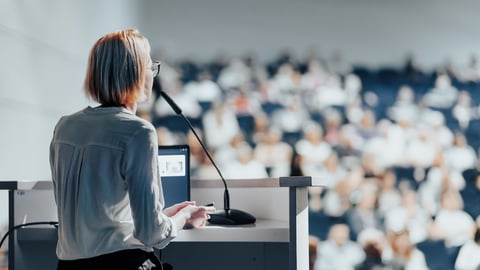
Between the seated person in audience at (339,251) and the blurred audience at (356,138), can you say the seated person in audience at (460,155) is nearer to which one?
the blurred audience at (356,138)

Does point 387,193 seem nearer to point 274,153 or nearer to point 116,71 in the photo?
point 274,153

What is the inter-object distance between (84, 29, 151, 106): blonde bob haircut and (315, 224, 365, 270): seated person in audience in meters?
2.90

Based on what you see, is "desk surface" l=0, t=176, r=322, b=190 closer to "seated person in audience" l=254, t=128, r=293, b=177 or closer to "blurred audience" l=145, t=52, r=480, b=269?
"blurred audience" l=145, t=52, r=480, b=269

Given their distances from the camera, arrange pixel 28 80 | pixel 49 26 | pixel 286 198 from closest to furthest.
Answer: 1. pixel 286 198
2. pixel 28 80
3. pixel 49 26

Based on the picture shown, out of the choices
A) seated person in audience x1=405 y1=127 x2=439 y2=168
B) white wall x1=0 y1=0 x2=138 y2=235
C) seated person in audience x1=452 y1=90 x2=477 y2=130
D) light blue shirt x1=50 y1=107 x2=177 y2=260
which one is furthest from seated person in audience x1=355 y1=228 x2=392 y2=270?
light blue shirt x1=50 y1=107 x2=177 y2=260

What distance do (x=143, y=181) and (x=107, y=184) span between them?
0.07m

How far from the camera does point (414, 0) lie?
431 centimetres

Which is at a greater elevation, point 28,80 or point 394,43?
point 394,43

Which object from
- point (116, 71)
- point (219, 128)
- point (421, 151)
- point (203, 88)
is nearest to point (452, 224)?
point (421, 151)

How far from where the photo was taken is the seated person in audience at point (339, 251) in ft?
13.5

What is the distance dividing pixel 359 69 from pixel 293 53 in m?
0.41

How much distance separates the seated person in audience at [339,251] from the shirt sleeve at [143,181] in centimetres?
290

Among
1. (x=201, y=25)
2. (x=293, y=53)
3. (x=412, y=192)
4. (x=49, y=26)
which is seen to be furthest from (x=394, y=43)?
(x=49, y=26)

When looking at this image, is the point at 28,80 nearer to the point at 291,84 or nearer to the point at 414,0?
the point at 291,84
